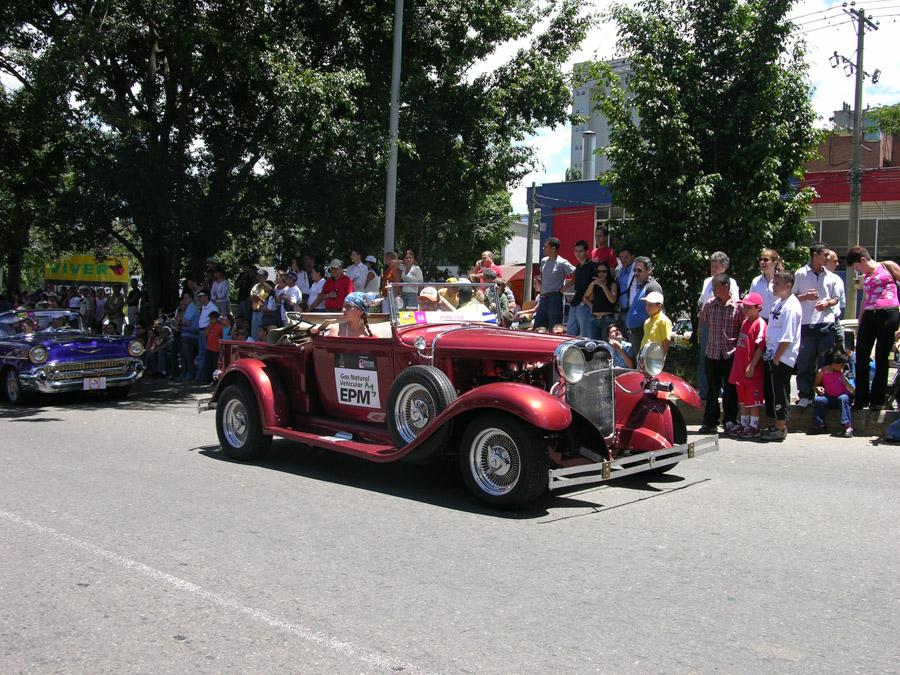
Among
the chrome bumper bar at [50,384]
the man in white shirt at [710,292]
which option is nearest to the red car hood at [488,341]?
the man in white shirt at [710,292]

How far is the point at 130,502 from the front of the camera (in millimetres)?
6211

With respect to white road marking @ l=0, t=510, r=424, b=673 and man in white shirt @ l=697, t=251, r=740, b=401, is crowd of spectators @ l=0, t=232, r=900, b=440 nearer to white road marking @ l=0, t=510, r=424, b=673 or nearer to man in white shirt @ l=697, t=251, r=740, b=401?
man in white shirt @ l=697, t=251, r=740, b=401

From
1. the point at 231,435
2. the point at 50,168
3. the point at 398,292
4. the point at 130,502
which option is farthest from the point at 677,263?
the point at 50,168

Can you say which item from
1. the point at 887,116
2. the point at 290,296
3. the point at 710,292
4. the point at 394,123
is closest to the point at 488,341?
the point at 710,292

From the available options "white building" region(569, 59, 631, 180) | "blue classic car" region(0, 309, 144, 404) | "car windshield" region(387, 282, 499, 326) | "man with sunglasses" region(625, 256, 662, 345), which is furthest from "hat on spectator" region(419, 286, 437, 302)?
"white building" region(569, 59, 631, 180)

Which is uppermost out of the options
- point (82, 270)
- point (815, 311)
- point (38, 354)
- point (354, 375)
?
point (82, 270)

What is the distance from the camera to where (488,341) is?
6.52m

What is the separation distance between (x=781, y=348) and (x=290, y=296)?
8382mm

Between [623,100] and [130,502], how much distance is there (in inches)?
388

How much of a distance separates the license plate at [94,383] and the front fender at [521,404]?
896 cm

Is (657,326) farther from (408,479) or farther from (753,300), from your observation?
(408,479)

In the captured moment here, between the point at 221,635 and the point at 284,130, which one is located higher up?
the point at 284,130

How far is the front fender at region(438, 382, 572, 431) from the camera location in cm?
545

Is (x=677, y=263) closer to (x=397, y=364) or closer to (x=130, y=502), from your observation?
(x=397, y=364)
